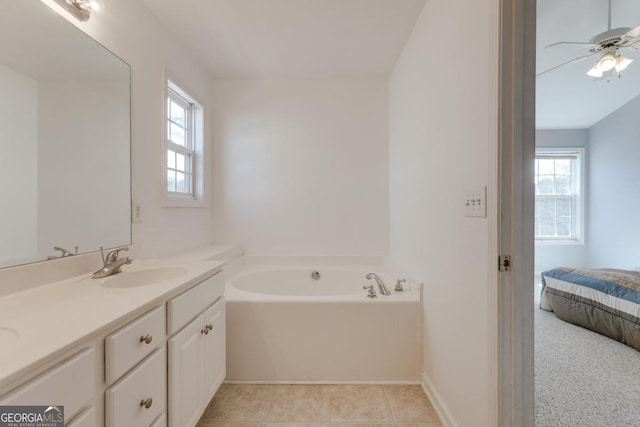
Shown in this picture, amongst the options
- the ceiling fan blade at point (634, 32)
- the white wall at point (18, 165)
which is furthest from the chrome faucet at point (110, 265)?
the ceiling fan blade at point (634, 32)

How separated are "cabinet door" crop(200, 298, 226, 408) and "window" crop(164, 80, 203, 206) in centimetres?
97

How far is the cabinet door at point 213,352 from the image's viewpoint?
131cm

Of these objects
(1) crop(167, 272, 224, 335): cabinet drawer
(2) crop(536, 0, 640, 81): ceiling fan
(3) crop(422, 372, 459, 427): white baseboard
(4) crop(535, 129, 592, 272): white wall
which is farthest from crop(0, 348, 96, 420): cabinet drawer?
(4) crop(535, 129, 592, 272): white wall

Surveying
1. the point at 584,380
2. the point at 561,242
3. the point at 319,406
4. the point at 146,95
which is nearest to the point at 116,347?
the point at 319,406

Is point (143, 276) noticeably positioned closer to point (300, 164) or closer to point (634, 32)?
point (300, 164)

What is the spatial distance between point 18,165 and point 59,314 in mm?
635

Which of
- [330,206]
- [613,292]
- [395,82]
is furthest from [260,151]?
[613,292]

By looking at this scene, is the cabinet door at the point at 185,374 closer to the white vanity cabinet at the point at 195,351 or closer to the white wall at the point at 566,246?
the white vanity cabinet at the point at 195,351

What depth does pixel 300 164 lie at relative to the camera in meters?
2.67

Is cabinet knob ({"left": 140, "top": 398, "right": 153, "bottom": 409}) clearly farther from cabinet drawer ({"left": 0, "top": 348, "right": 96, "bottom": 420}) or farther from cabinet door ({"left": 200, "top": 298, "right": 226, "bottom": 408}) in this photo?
cabinet door ({"left": 200, "top": 298, "right": 226, "bottom": 408})

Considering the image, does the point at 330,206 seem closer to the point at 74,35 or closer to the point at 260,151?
the point at 260,151

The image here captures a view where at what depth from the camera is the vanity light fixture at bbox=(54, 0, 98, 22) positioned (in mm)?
1127

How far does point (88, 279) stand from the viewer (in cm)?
117

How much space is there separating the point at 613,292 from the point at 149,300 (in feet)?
10.9
